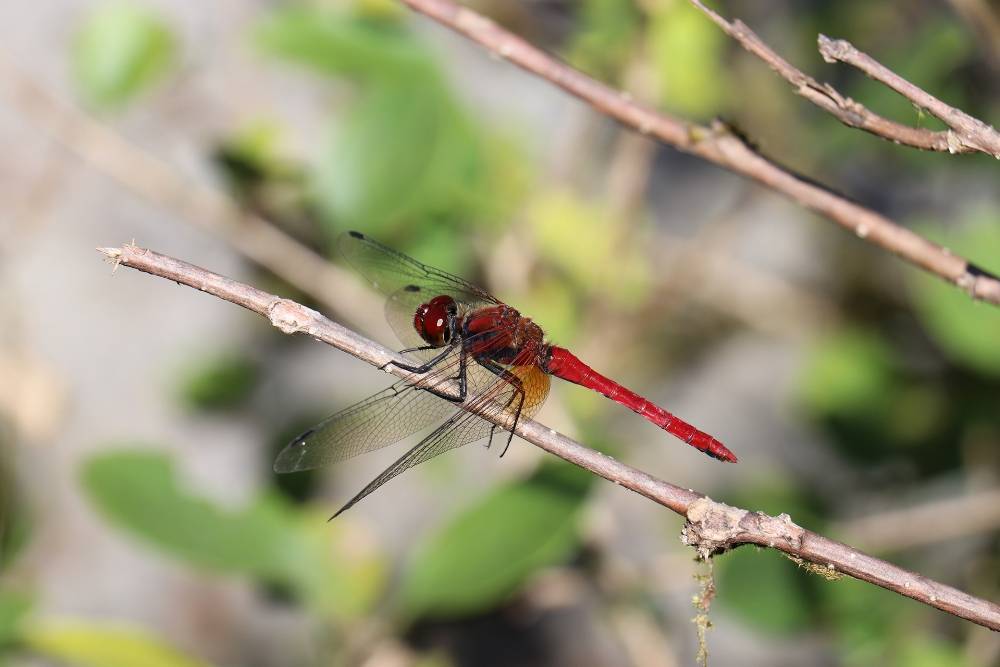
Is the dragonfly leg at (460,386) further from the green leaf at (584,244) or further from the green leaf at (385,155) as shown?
the green leaf at (584,244)

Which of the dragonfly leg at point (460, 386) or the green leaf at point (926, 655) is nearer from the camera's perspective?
the dragonfly leg at point (460, 386)

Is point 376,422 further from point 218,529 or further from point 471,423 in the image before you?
point 218,529

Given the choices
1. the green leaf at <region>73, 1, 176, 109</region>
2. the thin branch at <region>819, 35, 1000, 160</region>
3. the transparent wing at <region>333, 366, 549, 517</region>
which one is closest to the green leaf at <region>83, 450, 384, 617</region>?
the transparent wing at <region>333, 366, 549, 517</region>

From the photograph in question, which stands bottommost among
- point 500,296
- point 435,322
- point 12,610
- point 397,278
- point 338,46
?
point 12,610

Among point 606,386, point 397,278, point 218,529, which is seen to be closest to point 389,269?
point 397,278

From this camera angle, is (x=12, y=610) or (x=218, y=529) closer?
(x=12, y=610)

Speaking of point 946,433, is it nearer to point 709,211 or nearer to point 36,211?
point 709,211

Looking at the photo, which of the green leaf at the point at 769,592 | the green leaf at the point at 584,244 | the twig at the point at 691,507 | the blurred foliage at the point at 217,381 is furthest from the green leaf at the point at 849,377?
the blurred foliage at the point at 217,381
